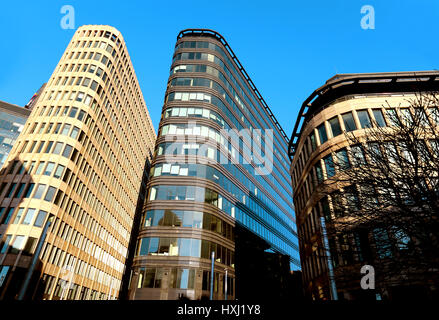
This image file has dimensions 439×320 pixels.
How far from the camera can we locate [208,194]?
36969 millimetres

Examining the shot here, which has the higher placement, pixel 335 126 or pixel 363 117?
pixel 335 126

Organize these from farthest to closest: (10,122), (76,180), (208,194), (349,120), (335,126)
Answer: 1. (10,122)
2. (76,180)
3. (208,194)
4. (335,126)
5. (349,120)

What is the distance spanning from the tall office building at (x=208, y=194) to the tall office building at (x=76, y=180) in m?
13.4

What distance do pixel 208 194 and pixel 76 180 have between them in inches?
936

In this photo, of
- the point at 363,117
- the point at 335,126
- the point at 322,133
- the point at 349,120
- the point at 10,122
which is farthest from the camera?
the point at 10,122

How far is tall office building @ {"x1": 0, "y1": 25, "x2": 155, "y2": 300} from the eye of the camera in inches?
1436

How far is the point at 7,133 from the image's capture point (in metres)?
75.1

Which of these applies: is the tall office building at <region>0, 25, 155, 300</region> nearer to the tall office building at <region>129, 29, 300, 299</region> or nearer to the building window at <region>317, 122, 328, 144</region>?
the tall office building at <region>129, 29, 300, 299</region>

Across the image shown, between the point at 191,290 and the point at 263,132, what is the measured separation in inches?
1667

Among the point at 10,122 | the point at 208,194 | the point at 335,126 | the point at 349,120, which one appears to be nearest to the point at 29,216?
the point at 208,194

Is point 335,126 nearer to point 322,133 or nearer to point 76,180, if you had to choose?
point 322,133

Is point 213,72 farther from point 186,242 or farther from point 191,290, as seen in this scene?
point 191,290

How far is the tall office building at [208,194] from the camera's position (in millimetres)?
32094
